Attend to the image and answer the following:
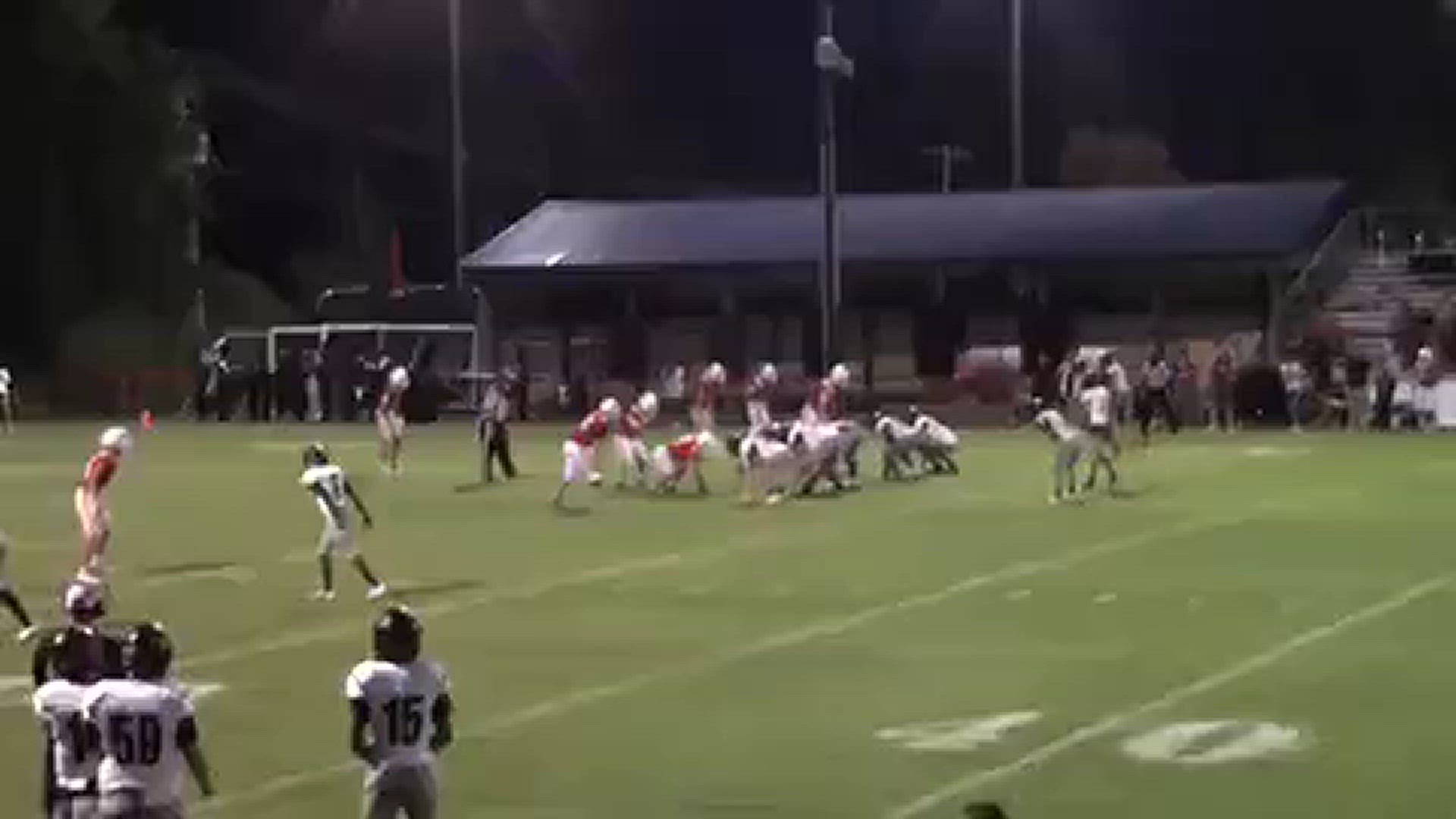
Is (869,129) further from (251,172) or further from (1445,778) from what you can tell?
(1445,778)

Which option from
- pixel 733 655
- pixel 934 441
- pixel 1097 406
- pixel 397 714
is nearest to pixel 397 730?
pixel 397 714

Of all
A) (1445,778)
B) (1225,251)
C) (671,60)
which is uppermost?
(671,60)

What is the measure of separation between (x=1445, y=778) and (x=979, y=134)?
70.2 meters

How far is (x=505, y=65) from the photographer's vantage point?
285 ft

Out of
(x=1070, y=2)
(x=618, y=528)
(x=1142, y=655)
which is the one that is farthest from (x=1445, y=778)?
(x=1070, y=2)

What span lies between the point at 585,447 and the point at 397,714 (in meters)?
22.7

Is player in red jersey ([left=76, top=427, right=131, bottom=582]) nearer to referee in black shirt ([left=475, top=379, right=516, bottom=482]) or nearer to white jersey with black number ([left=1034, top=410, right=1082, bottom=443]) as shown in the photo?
white jersey with black number ([left=1034, top=410, right=1082, bottom=443])

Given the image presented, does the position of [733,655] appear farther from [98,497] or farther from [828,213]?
[828,213]

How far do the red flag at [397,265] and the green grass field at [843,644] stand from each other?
37.0 metres

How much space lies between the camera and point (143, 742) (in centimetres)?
991

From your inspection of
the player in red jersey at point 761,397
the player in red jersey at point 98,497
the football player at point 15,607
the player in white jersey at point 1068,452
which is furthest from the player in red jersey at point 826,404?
the football player at point 15,607

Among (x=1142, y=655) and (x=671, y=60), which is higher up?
(x=671, y=60)

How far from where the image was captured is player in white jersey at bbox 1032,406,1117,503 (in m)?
33.0

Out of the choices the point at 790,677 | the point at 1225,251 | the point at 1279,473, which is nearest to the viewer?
the point at 790,677
